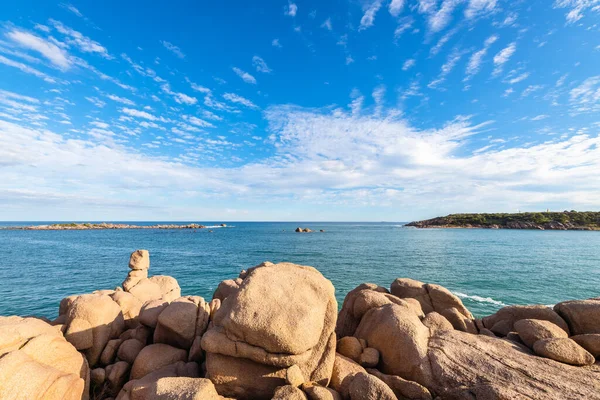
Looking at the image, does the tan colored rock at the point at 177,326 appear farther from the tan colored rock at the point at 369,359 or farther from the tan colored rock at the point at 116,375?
the tan colored rock at the point at 369,359

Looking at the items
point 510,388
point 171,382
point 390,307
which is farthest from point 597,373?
point 171,382

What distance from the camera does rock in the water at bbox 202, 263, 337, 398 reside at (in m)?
8.38

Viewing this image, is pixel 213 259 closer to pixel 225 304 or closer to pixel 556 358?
pixel 225 304

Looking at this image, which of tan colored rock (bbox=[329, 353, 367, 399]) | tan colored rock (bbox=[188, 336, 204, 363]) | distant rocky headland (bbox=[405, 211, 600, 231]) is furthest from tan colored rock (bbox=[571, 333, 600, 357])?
distant rocky headland (bbox=[405, 211, 600, 231])

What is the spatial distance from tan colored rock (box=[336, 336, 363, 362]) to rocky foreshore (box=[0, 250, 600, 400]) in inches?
1.3

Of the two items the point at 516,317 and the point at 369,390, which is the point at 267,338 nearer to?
the point at 369,390

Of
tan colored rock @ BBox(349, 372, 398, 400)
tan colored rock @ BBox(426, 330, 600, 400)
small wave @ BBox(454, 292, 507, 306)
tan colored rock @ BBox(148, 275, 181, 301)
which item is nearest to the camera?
tan colored rock @ BBox(349, 372, 398, 400)

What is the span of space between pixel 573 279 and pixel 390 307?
38.1 meters

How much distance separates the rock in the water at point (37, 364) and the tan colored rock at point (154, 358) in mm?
1482

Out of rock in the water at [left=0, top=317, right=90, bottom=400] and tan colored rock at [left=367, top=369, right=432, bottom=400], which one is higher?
rock in the water at [left=0, top=317, right=90, bottom=400]

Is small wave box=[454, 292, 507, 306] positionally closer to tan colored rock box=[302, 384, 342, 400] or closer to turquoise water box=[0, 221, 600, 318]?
turquoise water box=[0, 221, 600, 318]

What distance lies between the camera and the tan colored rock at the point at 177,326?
11.3 meters

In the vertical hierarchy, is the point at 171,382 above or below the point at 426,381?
above

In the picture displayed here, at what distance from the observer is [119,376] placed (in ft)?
33.5
